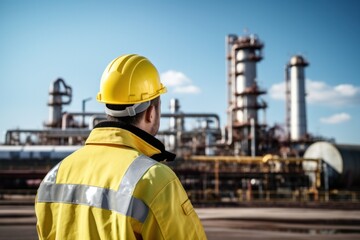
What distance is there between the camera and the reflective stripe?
4.24ft

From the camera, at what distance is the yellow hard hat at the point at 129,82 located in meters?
1.69

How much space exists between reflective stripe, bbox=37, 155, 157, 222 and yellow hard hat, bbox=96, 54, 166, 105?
0.37 metres

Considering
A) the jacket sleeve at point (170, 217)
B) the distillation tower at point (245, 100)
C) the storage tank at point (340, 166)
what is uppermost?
the distillation tower at point (245, 100)

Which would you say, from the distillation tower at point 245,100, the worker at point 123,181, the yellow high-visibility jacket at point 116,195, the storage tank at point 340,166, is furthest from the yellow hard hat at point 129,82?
the distillation tower at point 245,100

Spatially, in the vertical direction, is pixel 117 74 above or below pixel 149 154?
above

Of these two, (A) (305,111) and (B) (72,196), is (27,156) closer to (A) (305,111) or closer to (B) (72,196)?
(A) (305,111)

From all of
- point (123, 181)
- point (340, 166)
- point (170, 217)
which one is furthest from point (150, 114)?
point (340, 166)

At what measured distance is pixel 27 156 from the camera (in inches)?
1101

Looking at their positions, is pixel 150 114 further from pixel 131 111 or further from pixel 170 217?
pixel 170 217

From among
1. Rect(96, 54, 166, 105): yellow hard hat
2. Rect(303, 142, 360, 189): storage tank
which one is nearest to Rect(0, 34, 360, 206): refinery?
Rect(303, 142, 360, 189): storage tank

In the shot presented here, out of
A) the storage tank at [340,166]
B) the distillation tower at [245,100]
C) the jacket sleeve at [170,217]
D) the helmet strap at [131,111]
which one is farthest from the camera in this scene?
the distillation tower at [245,100]

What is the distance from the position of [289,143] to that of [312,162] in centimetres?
820

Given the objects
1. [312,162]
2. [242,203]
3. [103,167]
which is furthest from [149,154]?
[312,162]

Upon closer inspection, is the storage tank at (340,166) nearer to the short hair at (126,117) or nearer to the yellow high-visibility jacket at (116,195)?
the short hair at (126,117)
